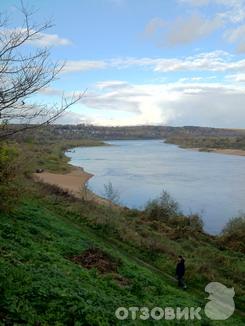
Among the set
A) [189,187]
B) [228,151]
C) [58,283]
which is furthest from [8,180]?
[228,151]

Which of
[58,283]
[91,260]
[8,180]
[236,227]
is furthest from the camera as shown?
[236,227]

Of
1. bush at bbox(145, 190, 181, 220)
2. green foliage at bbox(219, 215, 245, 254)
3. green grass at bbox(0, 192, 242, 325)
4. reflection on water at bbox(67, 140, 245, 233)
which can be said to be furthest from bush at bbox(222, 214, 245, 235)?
green grass at bbox(0, 192, 242, 325)

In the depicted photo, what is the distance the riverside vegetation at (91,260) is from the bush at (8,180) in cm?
4

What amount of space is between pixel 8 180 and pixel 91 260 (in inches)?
204

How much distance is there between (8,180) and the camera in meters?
18.2

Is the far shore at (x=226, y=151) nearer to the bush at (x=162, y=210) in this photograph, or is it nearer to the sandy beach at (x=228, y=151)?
the sandy beach at (x=228, y=151)

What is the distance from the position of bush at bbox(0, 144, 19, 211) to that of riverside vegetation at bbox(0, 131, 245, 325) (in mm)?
43

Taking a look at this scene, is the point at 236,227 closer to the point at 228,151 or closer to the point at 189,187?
the point at 189,187

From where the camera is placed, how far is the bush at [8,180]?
58.3 feet

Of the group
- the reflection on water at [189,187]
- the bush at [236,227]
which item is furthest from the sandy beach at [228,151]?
the bush at [236,227]

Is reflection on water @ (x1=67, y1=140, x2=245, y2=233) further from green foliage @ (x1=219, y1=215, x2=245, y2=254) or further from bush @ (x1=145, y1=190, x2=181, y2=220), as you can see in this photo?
green foliage @ (x1=219, y1=215, x2=245, y2=254)

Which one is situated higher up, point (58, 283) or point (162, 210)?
point (58, 283)

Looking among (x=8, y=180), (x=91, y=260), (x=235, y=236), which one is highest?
(x=8, y=180)

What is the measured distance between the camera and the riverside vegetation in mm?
9633
